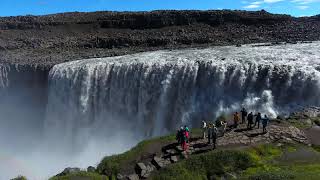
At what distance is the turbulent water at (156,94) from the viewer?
90.3ft

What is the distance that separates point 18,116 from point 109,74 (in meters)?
12.5

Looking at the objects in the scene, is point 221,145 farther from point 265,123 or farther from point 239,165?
point 265,123

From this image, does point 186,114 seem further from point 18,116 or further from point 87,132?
point 18,116

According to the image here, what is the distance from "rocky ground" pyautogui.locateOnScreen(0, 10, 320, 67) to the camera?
49.0m

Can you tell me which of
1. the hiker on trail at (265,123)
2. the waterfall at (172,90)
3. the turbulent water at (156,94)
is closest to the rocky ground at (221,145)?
the hiker on trail at (265,123)

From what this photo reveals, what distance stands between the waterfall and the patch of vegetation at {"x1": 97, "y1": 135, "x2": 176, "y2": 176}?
27.6 feet

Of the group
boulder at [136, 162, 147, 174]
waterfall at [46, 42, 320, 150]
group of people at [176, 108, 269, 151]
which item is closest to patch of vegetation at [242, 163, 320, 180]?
group of people at [176, 108, 269, 151]

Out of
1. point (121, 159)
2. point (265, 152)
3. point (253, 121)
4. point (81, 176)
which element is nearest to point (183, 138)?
point (121, 159)

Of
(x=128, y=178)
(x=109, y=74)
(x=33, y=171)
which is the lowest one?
(x=33, y=171)

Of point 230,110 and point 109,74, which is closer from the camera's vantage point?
point 230,110

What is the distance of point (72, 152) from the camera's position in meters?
33.1

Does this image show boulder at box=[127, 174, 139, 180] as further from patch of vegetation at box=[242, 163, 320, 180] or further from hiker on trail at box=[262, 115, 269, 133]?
hiker on trail at box=[262, 115, 269, 133]

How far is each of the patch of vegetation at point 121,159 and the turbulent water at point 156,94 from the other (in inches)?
329

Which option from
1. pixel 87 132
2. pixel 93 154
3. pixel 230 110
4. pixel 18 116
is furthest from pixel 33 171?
pixel 18 116
